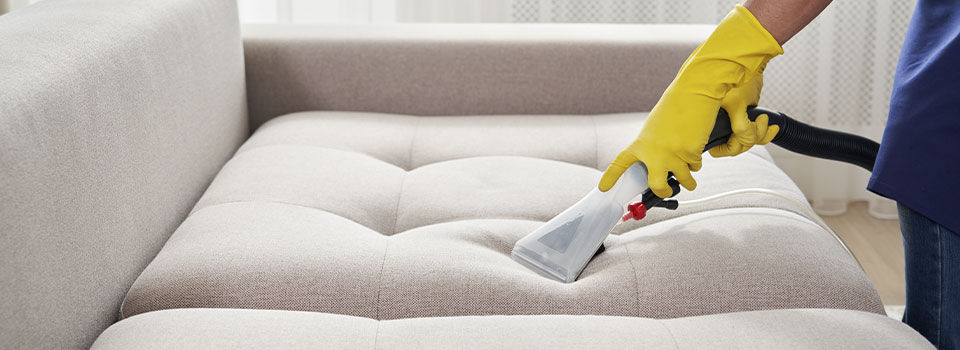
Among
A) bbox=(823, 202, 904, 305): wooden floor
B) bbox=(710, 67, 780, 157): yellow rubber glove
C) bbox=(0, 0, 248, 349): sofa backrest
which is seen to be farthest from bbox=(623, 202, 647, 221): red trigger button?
bbox=(823, 202, 904, 305): wooden floor

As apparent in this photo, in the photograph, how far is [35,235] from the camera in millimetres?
869

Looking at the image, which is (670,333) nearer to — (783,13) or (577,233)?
(577,233)

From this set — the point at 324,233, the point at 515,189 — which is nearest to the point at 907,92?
the point at 515,189

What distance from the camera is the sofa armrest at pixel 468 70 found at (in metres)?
1.78

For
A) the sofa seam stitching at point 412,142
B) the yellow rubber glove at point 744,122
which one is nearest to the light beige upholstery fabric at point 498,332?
the yellow rubber glove at point 744,122

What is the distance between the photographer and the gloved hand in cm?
112

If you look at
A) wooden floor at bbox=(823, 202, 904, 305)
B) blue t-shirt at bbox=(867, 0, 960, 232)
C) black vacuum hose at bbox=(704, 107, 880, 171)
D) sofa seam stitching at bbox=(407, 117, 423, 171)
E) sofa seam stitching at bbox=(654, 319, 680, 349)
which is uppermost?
blue t-shirt at bbox=(867, 0, 960, 232)

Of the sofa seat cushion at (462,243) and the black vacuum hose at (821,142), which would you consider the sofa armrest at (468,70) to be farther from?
the black vacuum hose at (821,142)

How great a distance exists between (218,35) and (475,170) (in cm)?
55

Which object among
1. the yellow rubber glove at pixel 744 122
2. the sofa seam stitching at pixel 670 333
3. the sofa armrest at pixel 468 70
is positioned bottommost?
the sofa armrest at pixel 468 70

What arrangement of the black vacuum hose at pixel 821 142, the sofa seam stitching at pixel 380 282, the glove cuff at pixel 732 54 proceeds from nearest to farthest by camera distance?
1. the sofa seam stitching at pixel 380 282
2. the glove cuff at pixel 732 54
3. the black vacuum hose at pixel 821 142

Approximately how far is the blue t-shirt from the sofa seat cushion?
147mm

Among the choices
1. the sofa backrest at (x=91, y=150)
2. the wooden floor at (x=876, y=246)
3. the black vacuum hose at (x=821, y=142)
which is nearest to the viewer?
the sofa backrest at (x=91, y=150)

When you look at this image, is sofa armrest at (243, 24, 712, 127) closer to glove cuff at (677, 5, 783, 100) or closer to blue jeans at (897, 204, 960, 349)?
glove cuff at (677, 5, 783, 100)
